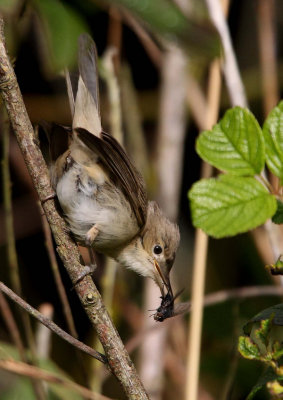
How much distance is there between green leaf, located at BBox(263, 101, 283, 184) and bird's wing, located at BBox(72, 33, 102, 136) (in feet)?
4.19

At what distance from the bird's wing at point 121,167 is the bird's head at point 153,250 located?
0.35ft

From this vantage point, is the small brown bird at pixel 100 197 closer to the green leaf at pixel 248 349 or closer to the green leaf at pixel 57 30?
the green leaf at pixel 57 30

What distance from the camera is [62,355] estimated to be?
152 inches

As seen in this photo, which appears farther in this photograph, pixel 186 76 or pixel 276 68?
pixel 276 68

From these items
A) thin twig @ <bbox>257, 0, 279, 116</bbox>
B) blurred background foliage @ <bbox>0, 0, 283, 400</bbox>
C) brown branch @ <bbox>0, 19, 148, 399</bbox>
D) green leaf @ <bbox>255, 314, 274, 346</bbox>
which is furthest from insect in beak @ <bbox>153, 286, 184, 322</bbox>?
thin twig @ <bbox>257, 0, 279, 116</bbox>

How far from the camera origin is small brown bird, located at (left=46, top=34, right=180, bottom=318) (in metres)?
2.11

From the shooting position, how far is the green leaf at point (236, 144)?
103 centimetres

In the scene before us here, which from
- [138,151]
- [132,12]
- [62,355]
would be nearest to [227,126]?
[132,12]

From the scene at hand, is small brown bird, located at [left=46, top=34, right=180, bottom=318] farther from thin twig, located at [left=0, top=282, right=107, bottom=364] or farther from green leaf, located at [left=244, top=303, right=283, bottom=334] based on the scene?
green leaf, located at [left=244, top=303, right=283, bottom=334]

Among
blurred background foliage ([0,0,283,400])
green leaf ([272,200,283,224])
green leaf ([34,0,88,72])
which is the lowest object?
blurred background foliage ([0,0,283,400])

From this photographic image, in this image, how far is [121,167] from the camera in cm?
201

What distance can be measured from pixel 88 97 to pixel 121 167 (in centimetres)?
40

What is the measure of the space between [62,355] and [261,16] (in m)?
2.48

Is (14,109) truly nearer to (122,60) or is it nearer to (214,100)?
(214,100)
